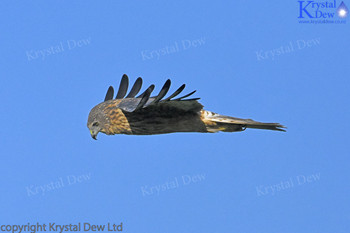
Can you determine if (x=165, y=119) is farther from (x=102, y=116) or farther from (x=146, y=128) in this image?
(x=102, y=116)

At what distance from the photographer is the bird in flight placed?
9.11 meters

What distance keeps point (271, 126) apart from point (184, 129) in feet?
4.52

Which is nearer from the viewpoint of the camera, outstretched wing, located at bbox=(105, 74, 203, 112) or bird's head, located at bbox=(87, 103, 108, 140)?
outstretched wing, located at bbox=(105, 74, 203, 112)

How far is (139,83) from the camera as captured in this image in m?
10.2

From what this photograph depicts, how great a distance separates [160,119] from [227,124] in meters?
1.11

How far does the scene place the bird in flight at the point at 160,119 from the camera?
9109mm

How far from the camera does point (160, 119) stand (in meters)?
9.17

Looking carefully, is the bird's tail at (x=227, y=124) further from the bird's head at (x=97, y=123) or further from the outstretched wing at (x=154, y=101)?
the bird's head at (x=97, y=123)

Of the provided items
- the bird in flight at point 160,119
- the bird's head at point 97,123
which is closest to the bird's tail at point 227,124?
the bird in flight at point 160,119

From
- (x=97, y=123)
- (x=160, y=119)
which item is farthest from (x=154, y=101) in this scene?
(x=97, y=123)

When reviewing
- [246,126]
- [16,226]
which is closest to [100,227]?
[16,226]

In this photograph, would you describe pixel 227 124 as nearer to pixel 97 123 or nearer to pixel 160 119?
pixel 160 119

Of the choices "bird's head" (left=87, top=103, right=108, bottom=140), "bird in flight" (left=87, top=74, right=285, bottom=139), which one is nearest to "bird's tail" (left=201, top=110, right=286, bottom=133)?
"bird in flight" (left=87, top=74, right=285, bottom=139)

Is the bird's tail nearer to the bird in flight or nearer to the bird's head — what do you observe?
the bird in flight
